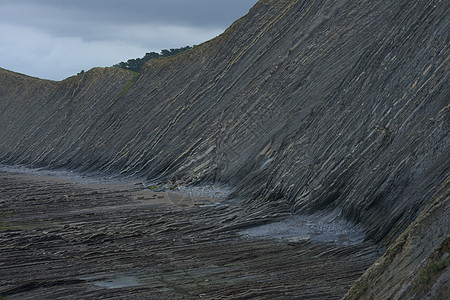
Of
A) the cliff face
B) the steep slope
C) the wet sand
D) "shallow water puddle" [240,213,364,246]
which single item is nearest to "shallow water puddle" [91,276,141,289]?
the wet sand

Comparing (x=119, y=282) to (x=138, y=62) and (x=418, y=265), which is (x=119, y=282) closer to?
(x=418, y=265)

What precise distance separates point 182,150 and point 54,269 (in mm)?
25201

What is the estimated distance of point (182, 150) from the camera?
4291cm

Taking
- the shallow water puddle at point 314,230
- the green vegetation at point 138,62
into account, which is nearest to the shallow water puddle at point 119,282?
the shallow water puddle at point 314,230

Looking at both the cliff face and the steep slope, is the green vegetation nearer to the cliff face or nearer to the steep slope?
the cliff face

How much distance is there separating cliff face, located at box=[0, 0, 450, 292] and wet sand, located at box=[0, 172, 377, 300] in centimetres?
294

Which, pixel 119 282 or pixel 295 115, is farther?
pixel 295 115

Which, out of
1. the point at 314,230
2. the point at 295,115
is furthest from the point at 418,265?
the point at 295,115

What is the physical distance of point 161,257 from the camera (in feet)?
63.7

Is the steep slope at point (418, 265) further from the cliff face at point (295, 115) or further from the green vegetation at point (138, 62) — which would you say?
the green vegetation at point (138, 62)

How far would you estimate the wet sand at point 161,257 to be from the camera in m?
15.6

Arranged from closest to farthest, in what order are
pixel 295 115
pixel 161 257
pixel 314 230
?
1. pixel 161 257
2. pixel 314 230
3. pixel 295 115

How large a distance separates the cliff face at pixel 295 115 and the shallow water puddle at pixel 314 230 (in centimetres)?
59

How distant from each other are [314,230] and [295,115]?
41.0ft
